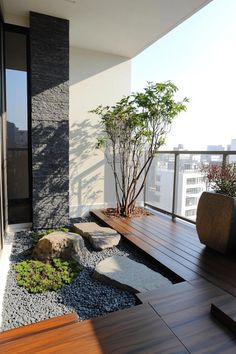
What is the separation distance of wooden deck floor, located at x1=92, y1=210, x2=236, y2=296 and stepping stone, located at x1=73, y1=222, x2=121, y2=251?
6.3 inches

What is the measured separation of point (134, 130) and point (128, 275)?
8.17 feet

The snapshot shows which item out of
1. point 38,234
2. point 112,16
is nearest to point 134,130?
point 112,16

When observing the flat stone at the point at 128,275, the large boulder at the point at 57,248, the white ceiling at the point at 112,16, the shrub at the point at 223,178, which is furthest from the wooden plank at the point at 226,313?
the white ceiling at the point at 112,16

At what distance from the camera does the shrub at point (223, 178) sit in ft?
8.71

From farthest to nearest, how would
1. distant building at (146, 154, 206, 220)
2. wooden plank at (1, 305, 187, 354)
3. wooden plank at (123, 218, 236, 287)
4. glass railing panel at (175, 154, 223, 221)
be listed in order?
1. distant building at (146, 154, 206, 220)
2. glass railing panel at (175, 154, 223, 221)
3. wooden plank at (123, 218, 236, 287)
4. wooden plank at (1, 305, 187, 354)

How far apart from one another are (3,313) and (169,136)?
3.32 metres

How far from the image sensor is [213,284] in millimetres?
1968

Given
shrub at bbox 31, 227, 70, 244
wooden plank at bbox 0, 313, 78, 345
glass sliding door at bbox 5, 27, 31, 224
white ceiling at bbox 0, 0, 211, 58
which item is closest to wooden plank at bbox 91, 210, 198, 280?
shrub at bbox 31, 227, 70, 244

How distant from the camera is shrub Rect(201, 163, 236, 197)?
2.66 metres

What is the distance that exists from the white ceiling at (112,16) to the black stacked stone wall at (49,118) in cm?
20

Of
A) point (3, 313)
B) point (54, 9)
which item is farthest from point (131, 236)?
point (54, 9)

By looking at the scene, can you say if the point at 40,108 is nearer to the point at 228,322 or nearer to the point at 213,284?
the point at 213,284

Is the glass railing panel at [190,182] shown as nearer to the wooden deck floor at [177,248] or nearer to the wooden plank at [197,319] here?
the wooden deck floor at [177,248]

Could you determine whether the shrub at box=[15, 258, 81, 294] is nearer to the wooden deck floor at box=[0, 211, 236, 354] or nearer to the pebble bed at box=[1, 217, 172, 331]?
the pebble bed at box=[1, 217, 172, 331]
